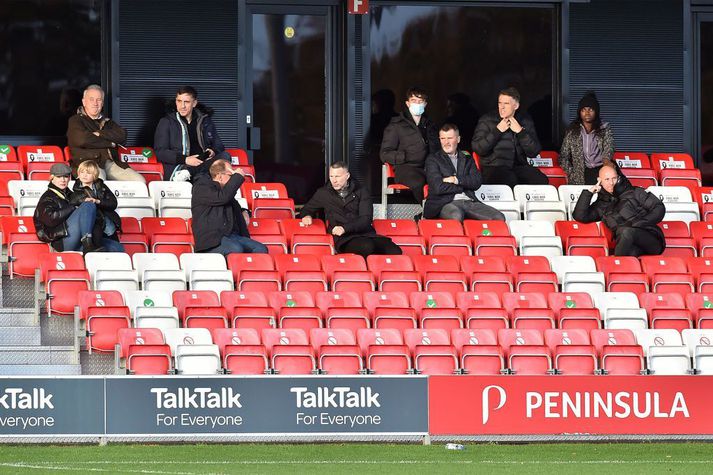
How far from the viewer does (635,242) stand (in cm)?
1605

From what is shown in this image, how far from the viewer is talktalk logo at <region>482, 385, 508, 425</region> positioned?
12742 millimetres

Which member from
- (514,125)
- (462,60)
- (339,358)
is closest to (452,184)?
(514,125)

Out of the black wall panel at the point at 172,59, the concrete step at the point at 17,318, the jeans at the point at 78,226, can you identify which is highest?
the black wall panel at the point at 172,59

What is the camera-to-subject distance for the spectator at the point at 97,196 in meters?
14.5

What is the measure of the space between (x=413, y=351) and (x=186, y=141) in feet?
15.0

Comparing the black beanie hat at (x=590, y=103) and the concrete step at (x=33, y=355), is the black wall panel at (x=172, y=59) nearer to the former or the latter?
the black beanie hat at (x=590, y=103)

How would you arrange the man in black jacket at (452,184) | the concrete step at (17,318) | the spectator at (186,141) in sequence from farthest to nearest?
the spectator at (186,141), the man in black jacket at (452,184), the concrete step at (17,318)

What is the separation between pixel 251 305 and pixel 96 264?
1531 millimetres

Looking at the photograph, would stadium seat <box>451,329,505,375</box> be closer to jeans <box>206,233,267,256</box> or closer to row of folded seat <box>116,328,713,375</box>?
row of folded seat <box>116,328,713,375</box>

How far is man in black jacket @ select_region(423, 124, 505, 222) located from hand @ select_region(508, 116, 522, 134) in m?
0.83

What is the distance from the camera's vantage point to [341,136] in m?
18.7

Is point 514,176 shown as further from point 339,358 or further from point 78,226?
point 78,226

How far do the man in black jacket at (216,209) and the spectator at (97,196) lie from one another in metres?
0.80

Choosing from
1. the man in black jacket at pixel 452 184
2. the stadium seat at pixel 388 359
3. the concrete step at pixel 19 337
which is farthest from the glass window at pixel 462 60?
the concrete step at pixel 19 337
